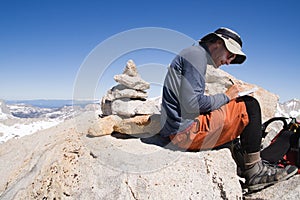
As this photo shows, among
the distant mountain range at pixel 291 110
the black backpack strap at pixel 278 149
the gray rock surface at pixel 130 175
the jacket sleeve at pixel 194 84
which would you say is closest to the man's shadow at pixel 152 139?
the gray rock surface at pixel 130 175

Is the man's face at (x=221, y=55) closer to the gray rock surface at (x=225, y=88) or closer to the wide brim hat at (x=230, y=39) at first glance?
the wide brim hat at (x=230, y=39)

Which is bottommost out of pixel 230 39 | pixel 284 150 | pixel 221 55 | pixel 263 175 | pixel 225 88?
pixel 263 175

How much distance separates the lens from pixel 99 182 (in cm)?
425

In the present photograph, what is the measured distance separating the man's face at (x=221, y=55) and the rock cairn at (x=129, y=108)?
82.6 inches

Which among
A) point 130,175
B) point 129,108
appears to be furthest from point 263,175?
point 129,108

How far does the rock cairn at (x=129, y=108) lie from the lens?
640 cm

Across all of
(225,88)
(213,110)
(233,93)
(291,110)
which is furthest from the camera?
(291,110)

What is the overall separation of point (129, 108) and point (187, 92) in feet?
13.4

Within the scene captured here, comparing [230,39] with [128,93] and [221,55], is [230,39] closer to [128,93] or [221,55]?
[221,55]

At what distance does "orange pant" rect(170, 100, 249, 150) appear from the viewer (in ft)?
14.3

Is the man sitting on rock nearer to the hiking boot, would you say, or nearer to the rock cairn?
the hiking boot

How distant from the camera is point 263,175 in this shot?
15.1 ft

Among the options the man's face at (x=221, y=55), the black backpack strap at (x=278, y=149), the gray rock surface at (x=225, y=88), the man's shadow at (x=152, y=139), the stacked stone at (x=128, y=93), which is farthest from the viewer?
the gray rock surface at (x=225, y=88)

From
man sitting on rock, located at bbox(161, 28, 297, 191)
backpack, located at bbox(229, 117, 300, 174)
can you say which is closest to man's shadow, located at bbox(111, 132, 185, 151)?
man sitting on rock, located at bbox(161, 28, 297, 191)
